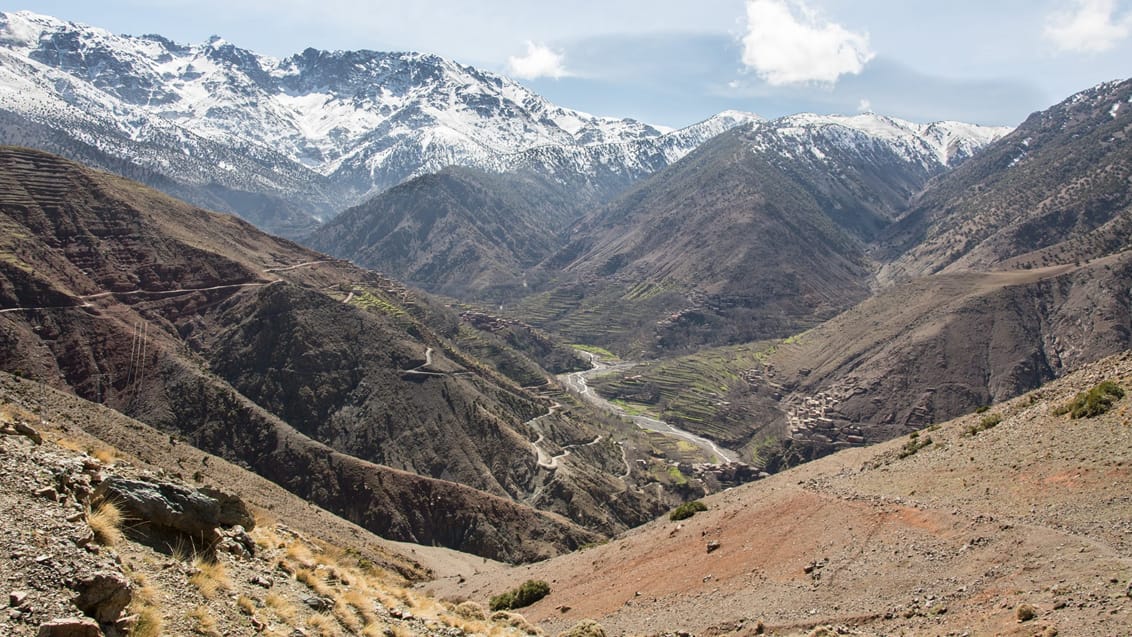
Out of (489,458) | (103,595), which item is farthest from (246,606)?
(489,458)

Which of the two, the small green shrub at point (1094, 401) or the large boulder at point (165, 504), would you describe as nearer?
the large boulder at point (165, 504)

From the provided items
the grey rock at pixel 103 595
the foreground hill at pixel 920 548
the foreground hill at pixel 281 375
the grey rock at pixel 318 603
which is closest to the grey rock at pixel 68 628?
the grey rock at pixel 103 595

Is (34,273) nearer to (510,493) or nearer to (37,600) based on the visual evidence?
(510,493)

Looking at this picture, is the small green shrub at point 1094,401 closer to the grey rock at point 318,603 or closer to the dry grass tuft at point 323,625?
the grey rock at point 318,603

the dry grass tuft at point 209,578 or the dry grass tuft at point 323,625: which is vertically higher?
the dry grass tuft at point 209,578

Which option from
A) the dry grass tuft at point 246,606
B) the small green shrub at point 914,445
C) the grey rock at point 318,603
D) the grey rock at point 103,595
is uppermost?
the grey rock at point 103,595

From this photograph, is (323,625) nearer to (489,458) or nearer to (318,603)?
(318,603)

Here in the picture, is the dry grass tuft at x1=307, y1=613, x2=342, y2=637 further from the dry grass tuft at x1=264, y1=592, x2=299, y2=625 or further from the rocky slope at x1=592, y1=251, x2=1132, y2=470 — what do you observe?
the rocky slope at x1=592, y1=251, x2=1132, y2=470
